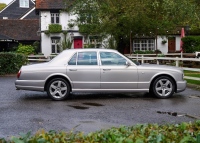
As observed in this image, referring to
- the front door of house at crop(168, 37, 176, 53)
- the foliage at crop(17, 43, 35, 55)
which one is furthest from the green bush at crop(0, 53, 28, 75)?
the front door of house at crop(168, 37, 176, 53)

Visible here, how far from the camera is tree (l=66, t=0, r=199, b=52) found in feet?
80.1

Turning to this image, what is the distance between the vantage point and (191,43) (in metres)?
29.1

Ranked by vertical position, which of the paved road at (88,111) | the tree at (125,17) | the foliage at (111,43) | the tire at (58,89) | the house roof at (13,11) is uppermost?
the house roof at (13,11)

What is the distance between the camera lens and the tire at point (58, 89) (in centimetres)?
1107

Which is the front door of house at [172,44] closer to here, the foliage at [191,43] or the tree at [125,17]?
the foliage at [191,43]

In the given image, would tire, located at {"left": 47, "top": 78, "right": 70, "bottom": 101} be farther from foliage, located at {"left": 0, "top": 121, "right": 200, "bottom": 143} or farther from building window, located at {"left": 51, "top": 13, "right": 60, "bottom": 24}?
building window, located at {"left": 51, "top": 13, "right": 60, "bottom": 24}

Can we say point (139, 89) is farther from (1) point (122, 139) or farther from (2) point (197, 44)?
(2) point (197, 44)

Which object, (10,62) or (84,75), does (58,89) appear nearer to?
(84,75)

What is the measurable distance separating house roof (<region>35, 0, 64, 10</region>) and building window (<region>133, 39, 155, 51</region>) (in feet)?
29.8

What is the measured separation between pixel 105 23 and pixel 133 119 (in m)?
17.3

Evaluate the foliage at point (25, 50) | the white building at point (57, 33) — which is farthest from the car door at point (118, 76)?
the white building at point (57, 33)

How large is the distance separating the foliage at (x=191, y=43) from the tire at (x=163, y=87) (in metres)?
18.1

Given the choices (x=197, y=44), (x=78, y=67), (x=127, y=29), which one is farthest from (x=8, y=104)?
(x=197, y=44)

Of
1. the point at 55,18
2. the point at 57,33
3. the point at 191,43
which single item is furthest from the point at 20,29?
the point at 191,43
